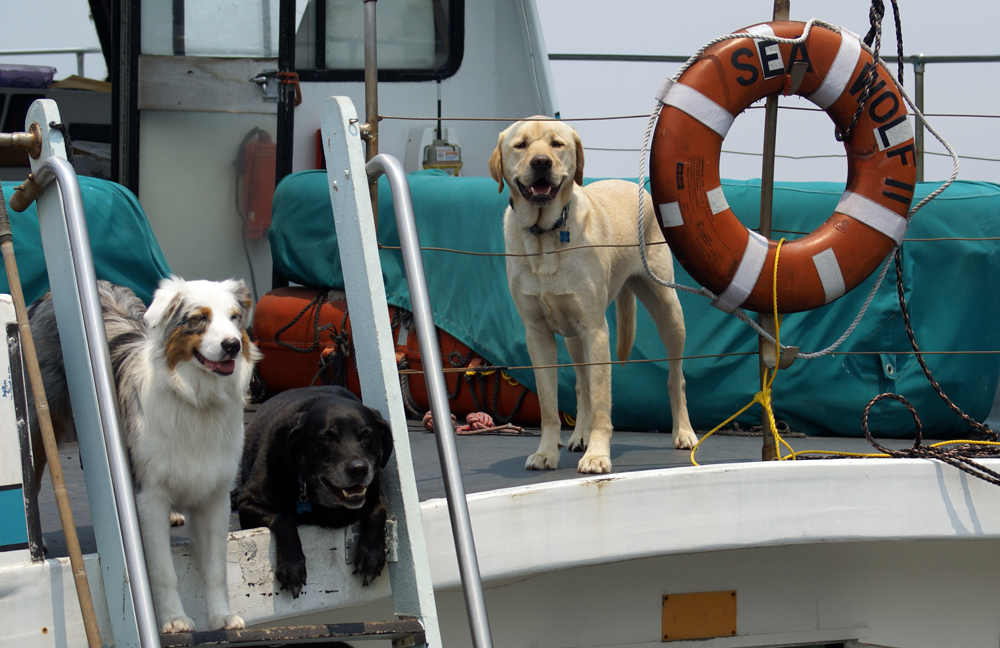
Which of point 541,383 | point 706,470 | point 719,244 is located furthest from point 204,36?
point 706,470

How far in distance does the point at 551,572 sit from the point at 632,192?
182 cm

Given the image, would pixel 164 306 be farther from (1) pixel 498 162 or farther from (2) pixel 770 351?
(2) pixel 770 351

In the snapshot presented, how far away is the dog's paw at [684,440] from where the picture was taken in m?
3.70

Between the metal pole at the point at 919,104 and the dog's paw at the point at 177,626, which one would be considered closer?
the dog's paw at the point at 177,626

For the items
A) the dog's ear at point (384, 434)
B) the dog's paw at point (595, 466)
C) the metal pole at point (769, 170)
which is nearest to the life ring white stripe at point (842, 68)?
the metal pole at point (769, 170)

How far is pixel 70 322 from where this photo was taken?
76.2 inches

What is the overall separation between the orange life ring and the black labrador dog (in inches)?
52.6

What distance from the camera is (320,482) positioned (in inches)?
79.7

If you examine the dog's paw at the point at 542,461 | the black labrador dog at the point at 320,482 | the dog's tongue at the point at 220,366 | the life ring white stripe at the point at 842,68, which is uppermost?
the life ring white stripe at the point at 842,68

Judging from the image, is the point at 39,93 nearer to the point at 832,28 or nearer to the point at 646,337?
the point at 646,337

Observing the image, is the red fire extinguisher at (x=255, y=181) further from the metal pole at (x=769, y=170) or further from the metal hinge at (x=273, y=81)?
the metal pole at (x=769, y=170)

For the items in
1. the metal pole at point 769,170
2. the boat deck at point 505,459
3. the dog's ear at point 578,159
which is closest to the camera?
the boat deck at point 505,459

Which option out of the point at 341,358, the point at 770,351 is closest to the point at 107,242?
the point at 341,358

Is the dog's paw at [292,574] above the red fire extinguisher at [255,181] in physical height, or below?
below
